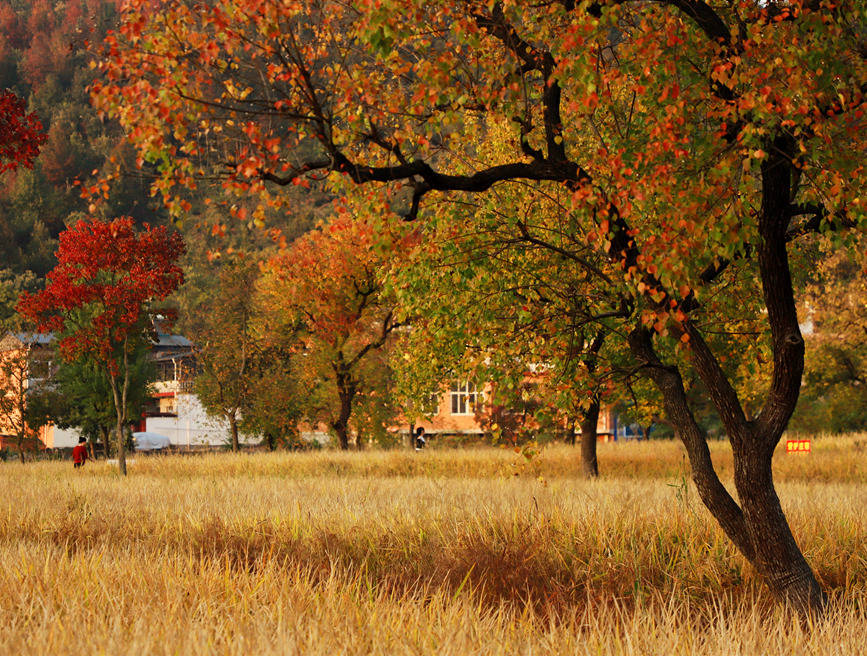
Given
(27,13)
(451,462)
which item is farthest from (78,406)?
(27,13)

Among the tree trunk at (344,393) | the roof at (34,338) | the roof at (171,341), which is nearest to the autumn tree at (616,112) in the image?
the tree trunk at (344,393)

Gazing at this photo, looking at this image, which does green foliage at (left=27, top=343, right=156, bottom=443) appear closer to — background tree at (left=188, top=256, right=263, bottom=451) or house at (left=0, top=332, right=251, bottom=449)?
background tree at (left=188, top=256, right=263, bottom=451)

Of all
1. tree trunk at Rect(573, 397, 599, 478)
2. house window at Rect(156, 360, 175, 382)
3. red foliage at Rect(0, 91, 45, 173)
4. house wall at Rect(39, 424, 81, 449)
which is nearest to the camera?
red foliage at Rect(0, 91, 45, 173)

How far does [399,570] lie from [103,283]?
606 inches

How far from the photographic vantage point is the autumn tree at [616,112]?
228 inches

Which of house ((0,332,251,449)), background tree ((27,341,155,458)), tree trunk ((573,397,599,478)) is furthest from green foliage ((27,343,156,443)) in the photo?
tree trunk ((573,397,599,478))

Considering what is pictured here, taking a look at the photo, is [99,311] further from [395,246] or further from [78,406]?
[395,246]

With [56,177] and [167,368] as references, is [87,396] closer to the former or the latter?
[167,368]

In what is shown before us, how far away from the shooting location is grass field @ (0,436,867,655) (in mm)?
5035

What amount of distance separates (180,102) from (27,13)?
160 metres

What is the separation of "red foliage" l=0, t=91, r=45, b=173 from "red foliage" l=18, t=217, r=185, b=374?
7.25 metres

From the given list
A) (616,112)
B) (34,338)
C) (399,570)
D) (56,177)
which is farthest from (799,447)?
(56,177)

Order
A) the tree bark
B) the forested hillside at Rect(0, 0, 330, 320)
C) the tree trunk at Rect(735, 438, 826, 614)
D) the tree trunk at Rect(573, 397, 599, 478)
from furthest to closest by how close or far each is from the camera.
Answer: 1. the forested hillside at Rect(0, 0, 330, 320)
2. the tree bark
3. the tree trunk at Rect(573, 397, 599, 478)
4. the tree trunk at Rect(735, 438, 826, 614)

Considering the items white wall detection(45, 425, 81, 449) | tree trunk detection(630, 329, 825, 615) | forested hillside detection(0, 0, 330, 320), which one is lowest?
white wall detection(45, 425, 81, 449)
